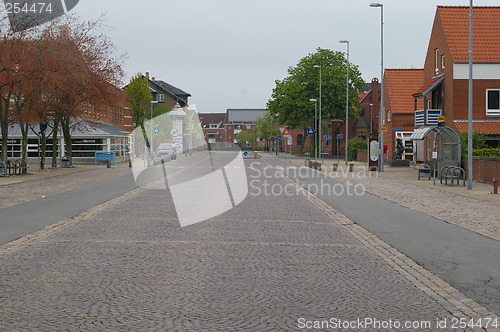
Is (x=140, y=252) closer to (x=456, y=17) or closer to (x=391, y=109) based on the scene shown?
(x=456, y=17)

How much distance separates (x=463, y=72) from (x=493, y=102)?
9.44 ft

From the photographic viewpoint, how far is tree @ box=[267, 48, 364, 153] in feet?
225

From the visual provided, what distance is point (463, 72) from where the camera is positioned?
37.6 meters

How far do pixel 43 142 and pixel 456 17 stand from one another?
28.2m

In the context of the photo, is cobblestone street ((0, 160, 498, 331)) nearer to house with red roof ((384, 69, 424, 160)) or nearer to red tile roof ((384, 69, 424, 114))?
house with red roof ((384, 69, 424, 160))

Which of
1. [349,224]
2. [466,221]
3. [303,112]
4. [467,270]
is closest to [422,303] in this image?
[467,270]

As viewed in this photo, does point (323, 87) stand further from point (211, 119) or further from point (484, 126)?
point (211, 119)

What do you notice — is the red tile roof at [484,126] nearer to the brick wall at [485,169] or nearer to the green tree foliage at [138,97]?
the brick wall at [485,169]

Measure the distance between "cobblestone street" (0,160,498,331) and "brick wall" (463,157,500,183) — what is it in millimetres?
15420

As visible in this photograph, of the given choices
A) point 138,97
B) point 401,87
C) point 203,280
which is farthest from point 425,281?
point 138,97

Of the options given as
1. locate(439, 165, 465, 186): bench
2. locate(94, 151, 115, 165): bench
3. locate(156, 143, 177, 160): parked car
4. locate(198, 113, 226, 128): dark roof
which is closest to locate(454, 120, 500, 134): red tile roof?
locate(439, 165, 465, 186): bench

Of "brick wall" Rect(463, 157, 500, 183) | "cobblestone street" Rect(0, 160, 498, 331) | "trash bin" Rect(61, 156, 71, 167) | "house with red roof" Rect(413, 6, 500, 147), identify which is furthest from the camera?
"trash bin" Rect(61, 156, 71, 167)

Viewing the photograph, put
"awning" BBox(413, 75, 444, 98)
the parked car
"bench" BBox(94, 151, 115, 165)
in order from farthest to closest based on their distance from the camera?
the parked car < "bench" BBox(94, 151, 115, 165) < "awning" BBox(413, 75, 444, 98)

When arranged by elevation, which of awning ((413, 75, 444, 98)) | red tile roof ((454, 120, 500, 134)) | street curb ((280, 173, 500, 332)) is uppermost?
awning ((413, 75, 444, 98))
